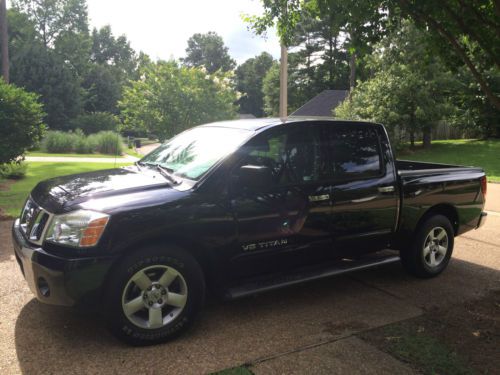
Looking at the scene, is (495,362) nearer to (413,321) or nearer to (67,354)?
(413,321)

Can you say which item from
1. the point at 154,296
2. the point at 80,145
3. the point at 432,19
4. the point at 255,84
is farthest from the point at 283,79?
the point at 255,84

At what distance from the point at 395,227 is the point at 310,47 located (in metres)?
58.7

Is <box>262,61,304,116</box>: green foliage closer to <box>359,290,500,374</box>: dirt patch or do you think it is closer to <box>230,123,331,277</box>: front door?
<box>230,123,331,277</box>: front door

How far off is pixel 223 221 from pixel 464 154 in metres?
23.8

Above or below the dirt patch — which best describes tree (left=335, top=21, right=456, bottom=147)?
above

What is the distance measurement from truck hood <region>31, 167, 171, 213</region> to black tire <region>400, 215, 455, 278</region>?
2.95 m

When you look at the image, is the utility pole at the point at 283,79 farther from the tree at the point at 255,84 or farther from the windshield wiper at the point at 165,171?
the tree at the point at 255,84

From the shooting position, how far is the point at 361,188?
15.3 ft

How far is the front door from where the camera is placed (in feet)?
13.0

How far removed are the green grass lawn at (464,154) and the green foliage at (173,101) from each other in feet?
38.1

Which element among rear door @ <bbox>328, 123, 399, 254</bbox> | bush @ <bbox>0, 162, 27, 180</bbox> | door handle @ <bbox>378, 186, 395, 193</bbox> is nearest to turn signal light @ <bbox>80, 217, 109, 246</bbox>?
rear door @ <bbox>328, 123, 399, 254</bbox>

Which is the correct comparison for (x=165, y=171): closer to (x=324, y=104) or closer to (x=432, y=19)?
(x=432, y=19)

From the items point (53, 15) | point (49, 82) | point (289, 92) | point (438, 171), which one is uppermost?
point (53, 15)

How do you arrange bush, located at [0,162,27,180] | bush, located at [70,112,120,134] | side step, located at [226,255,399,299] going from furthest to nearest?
1. bush, located at [70,112,120,134]
2. bush, located at [0,162,27,180]
3. side step, located at [226,255,399,299]
